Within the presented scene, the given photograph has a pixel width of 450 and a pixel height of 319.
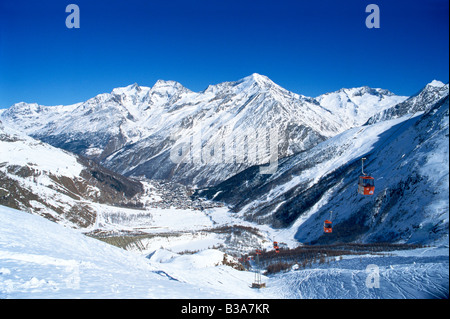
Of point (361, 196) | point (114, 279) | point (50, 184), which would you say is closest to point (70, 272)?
point (114, 279)

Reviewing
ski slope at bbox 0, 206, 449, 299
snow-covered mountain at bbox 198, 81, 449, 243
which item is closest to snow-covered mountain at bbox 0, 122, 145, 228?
snow-covered mountain at bbox 198, 81, 449, 243

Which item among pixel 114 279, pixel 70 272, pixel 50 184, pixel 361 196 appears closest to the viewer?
pixel 114 279

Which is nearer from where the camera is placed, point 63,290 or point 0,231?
point 63,290

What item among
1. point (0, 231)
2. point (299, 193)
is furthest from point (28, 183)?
point (0, 231)

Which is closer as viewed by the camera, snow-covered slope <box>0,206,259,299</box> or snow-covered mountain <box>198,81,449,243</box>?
snow-covered slope <box>0,206,259,299</box>

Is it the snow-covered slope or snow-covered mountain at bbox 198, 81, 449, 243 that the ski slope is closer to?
the snow-covered slope

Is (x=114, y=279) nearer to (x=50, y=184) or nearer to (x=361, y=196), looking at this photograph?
(x=361, y=196)

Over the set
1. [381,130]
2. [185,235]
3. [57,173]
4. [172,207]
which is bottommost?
[185,235]

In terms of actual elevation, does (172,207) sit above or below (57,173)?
below
